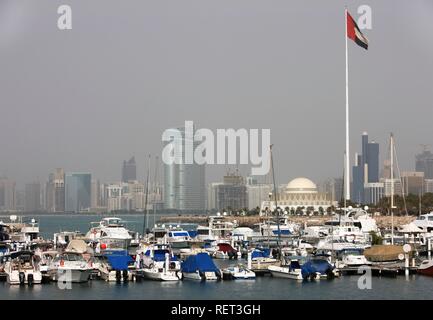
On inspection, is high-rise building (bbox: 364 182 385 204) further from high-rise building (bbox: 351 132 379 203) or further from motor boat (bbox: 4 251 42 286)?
motor boat (bbox: 4 251 42 286)

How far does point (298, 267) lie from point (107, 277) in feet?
18.5

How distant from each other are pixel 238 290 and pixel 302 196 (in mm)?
80652

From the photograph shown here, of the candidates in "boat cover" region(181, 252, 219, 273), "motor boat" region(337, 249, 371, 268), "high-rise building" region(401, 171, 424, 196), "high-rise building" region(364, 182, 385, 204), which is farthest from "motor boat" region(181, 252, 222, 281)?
"high-rise building" region(364, 182, 385, 204)

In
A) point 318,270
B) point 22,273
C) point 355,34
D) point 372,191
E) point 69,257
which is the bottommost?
point 318,270

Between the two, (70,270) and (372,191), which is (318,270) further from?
(372,191)

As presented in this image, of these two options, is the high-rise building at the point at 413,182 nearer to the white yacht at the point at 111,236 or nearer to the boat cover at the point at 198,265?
the white yacht at the point at 111,236

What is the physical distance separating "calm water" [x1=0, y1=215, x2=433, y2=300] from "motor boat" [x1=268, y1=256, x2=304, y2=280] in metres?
0.26

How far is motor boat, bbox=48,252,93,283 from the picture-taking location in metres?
23.9

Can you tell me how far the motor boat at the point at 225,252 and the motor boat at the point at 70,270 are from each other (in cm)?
1224

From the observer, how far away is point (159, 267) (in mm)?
25594

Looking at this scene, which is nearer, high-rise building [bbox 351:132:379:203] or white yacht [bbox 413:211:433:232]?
white yacht [bbox 413:211:433:232]

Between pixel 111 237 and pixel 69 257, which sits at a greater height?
pixel 69 257

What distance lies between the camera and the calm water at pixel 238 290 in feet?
69.8

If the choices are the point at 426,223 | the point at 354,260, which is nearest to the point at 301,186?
the point at 426,223
